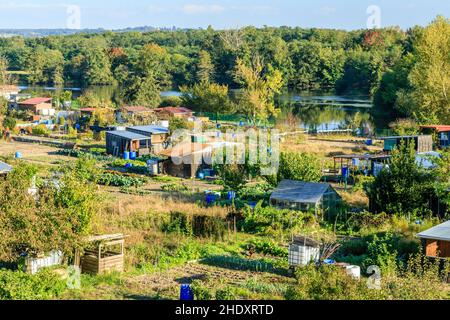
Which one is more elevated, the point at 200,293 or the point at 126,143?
the point at 126,143

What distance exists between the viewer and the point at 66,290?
12883mm

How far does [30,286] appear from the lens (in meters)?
12.3

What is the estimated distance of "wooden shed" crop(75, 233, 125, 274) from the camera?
46.2ft

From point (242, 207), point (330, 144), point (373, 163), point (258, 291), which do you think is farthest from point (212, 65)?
point (258, 291)

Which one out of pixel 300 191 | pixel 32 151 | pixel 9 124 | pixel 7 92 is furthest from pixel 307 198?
pixel 7 92

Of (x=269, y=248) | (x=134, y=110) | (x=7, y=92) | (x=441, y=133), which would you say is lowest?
(x=269, y=248)

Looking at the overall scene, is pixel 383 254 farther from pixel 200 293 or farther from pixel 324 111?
pixel 324 111

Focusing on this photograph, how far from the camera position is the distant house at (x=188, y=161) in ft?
89.0

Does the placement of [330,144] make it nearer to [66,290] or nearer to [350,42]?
[66,290]

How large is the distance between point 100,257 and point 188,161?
13.2m

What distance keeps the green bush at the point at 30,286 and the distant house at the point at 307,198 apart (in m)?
8.88

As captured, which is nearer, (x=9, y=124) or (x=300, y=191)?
(x=300, y=191)

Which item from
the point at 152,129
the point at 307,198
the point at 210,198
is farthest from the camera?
the point at 152,129

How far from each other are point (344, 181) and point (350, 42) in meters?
63.3
